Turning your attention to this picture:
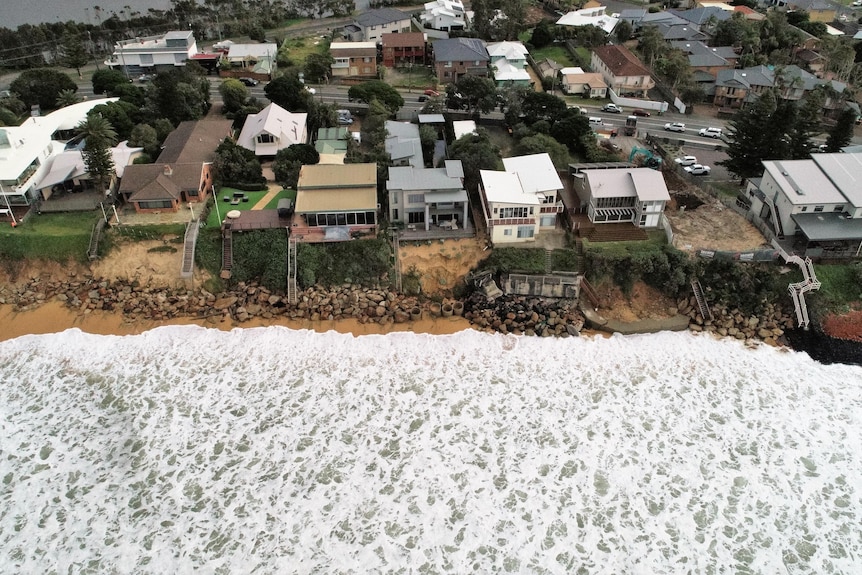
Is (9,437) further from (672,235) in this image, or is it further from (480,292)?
(672,235)

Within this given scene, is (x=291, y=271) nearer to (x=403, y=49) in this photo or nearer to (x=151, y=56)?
(x=403, y=49)

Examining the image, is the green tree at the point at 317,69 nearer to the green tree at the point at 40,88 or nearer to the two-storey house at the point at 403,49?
the two-storey house at the point at 403,49

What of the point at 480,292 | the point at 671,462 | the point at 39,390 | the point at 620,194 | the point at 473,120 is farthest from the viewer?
the point at 473,120

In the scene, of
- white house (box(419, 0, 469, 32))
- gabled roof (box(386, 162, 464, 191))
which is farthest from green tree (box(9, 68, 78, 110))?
white house (box(419, 0, 469, 32))

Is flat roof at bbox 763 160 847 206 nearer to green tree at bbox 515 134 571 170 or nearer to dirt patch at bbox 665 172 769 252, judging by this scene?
dirt patch at bbox 665 172 769 252

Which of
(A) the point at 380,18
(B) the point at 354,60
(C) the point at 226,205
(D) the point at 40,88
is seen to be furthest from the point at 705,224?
(D) the point at 40,88

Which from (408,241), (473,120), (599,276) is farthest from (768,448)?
(473,120)
